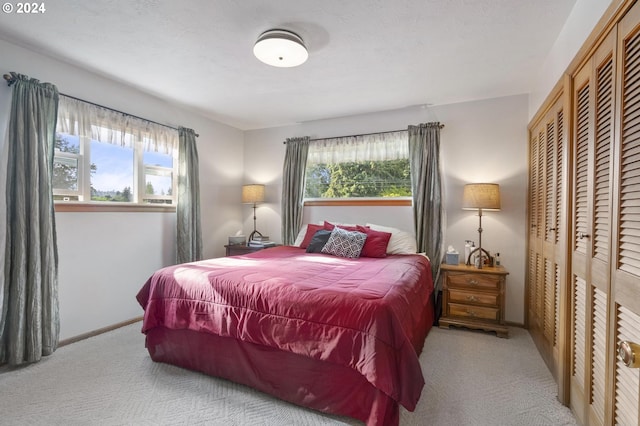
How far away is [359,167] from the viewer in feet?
12.9

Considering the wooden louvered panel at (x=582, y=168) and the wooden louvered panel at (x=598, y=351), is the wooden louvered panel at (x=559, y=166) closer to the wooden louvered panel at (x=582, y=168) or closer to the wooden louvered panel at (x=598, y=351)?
the wooden louvered panel at (x=582, y=168)

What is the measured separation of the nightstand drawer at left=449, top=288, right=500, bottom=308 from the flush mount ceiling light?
2552 millimetres

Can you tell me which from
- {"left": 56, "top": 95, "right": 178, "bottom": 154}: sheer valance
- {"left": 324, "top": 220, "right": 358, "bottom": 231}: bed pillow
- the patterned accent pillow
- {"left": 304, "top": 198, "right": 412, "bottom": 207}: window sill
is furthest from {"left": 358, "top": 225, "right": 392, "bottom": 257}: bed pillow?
{"left": 56, "top": 95, "right": 178, "bottom": 154}: sheer valance

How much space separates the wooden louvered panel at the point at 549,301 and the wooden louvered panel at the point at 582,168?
61cm

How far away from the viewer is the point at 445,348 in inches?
101

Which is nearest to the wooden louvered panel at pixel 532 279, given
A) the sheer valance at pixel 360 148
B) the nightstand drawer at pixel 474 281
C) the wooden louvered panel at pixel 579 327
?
the nightstand drawer at pixel 474 281

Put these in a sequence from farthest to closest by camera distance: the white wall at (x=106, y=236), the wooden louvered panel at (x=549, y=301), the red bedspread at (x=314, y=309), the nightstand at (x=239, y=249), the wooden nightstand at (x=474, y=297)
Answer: the nightstand at (x=239, y=249)
the wooden nightstand at (x=474, y=297)
the white wall at (x=106, y=236)
the wooden louvered panel at (x=549, y=301)
the red bedspread at (x=314, y=309)

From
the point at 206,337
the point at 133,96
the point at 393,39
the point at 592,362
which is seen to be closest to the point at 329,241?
the point at 206,337

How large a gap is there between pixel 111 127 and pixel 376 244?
2.90 m

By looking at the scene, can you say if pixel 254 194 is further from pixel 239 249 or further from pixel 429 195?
pixel 429 195

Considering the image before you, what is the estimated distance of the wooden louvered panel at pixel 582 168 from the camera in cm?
159

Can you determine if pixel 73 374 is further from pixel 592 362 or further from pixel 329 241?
pixel 592 362

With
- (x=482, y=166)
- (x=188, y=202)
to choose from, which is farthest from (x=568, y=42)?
(x=188, y=202)

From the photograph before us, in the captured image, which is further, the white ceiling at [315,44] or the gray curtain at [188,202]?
the gray curtain at [188,202]
